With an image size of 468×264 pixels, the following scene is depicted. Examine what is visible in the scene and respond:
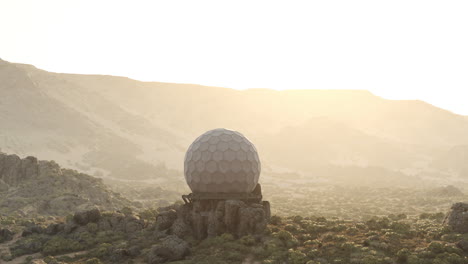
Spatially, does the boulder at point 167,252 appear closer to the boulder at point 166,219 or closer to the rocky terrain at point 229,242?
the rocky terrain at point 229,242

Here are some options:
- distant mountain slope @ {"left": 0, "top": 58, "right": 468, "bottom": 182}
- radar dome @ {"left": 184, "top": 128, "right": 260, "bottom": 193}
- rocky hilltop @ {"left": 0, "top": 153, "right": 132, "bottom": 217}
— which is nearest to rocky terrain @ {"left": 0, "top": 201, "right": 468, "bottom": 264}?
radar dome @ {"left": 184, "top": 128, "right": 260, "bottom": 193}

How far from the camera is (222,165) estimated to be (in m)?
32.2

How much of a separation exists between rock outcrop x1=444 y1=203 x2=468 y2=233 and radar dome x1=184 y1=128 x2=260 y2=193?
15156mm

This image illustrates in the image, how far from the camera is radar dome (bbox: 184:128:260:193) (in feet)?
106

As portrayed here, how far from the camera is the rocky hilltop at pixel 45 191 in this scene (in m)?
49.8

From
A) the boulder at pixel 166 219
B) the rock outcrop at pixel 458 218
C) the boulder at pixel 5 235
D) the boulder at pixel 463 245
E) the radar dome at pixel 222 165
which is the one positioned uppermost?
the radar dome at pixel 222 165

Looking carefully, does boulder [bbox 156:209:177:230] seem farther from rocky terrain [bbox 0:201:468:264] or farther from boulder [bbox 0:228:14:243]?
boulder [bbox 0:228:14:243]

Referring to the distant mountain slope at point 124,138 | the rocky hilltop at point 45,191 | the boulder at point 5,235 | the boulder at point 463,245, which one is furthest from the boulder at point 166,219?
the distant mountain slope at point 124,138

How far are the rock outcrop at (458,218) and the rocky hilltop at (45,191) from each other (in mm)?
39292

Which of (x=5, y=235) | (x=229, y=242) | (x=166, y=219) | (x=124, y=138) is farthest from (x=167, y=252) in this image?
(x=124, y=138)

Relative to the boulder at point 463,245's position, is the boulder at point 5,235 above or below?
below

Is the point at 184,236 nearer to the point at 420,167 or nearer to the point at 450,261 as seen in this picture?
the point at 450,261

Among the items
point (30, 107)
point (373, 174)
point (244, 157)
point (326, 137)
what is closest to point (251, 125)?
point (326, 137)

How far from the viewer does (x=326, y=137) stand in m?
164
